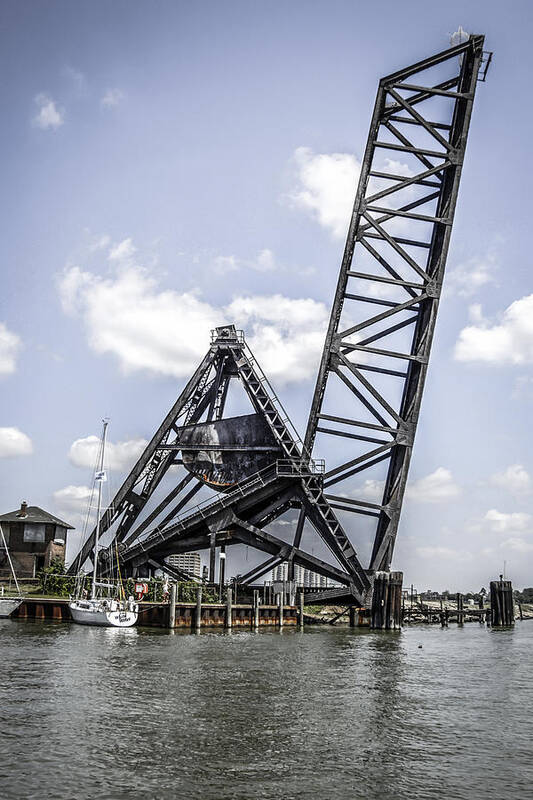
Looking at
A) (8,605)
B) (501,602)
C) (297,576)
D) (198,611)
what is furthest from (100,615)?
(501,602)

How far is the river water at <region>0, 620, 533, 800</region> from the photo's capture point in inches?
501

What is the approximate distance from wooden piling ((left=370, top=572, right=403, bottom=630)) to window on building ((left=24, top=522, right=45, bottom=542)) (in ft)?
82.1

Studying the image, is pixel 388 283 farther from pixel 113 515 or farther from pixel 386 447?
pixel 113 515

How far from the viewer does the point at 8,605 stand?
4547 cm

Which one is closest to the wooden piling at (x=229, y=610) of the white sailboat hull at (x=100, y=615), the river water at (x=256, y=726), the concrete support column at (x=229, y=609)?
the concrete support column at (x=229, y=609)

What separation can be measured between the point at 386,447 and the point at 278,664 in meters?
Result: 23.3

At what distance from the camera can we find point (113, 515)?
171 feet

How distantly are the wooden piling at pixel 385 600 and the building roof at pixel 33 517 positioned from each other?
962 inches

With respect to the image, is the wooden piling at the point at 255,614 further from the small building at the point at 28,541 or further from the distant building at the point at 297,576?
the small building at the point at 28,541

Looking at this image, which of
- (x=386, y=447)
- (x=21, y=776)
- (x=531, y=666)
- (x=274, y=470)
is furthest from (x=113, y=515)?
(x=21, y=776)

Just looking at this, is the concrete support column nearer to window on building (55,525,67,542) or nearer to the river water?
the river water

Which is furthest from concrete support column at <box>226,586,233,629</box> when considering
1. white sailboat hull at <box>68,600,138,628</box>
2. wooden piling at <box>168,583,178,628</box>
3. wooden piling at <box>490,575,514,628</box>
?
wooden piling at <box>490,575,514,628</box>

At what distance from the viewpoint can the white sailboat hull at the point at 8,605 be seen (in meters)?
45.3

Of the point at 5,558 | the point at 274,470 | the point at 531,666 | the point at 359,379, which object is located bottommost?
the point at 531,666
